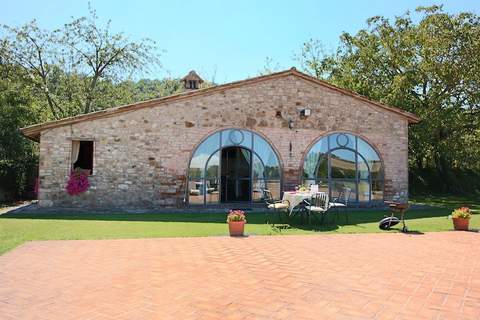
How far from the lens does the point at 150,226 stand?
859 centimetres

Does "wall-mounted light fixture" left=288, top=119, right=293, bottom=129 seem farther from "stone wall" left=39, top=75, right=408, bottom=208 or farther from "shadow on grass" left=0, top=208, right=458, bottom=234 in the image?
"shadow on grass" left=0, top=208, right=458, bottom=234

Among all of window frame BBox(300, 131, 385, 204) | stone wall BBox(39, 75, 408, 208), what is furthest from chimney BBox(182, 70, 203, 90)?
window frame BBox(300, 131, 385, 204)

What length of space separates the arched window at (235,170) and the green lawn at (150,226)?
166 centimetres

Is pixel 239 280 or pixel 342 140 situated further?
pixel 342 140

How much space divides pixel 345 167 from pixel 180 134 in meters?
6.32

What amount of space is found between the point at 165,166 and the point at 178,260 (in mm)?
6711

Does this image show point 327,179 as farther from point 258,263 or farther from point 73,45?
point 73,45

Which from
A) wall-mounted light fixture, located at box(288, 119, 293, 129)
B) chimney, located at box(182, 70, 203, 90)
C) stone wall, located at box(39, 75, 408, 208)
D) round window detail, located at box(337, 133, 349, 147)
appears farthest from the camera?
chimney, located at box(182, 70, 203, 90)

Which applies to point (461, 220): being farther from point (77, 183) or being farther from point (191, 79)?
point (191, 79)

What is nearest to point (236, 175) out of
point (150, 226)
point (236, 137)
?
point (236, 137)

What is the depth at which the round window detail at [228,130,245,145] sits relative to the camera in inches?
490

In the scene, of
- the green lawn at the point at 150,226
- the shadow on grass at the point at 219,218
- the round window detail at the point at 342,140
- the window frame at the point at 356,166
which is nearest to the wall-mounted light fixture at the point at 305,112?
the window frame at the point at 356,166

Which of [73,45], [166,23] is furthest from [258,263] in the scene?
[73,45]

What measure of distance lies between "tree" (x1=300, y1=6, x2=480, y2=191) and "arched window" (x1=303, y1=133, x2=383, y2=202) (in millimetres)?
5661
